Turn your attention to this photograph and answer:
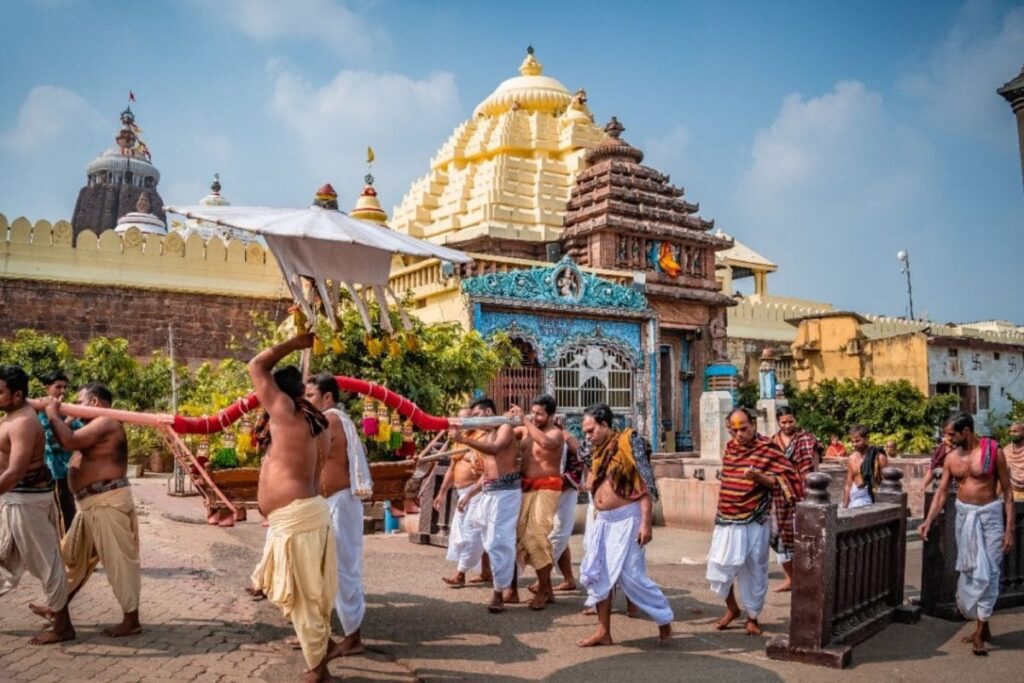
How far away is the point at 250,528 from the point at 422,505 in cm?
234

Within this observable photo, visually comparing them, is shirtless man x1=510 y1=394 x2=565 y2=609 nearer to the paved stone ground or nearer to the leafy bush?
the paved stone ground

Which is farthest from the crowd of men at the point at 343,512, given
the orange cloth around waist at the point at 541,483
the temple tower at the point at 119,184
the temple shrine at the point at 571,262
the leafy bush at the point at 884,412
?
the temple tower at the point at 119,184

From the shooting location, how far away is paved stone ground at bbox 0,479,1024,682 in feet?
16.9

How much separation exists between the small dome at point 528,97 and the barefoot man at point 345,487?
2016 centimetres

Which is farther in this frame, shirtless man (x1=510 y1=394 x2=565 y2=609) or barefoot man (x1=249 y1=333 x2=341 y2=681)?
shirtless man (x1=510 y1=394 x2=565 y2=609)

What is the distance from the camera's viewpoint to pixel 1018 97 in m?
10.1

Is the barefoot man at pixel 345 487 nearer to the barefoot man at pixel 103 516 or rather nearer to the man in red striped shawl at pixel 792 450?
the barefoot man at pixel 103 516

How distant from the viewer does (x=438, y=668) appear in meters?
5.31

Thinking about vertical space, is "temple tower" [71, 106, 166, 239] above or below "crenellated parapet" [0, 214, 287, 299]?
above

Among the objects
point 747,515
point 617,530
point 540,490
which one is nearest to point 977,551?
point 747,515

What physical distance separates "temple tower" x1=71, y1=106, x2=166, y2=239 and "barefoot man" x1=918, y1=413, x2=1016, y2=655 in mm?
47118

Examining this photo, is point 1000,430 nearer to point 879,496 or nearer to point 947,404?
point 947,404

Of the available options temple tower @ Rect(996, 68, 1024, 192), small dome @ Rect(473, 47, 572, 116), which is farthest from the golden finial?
temple tower @ Rect(996, 68, 1024, 192)

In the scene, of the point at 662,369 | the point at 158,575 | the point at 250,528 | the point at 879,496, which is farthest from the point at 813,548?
the point at 662,369
